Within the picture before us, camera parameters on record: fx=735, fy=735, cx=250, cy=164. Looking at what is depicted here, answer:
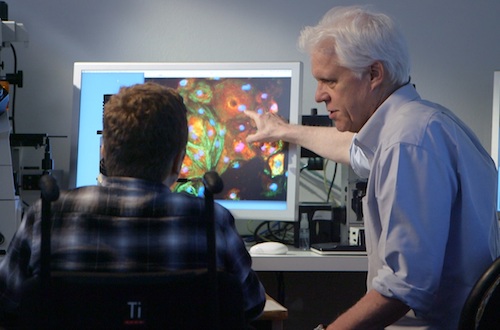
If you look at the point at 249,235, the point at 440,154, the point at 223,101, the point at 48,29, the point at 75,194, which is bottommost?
the point at 249,235

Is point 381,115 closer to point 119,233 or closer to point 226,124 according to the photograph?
point 119,233

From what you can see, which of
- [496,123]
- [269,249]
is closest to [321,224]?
[269,249]

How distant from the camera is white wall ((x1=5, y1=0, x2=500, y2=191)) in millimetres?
2877

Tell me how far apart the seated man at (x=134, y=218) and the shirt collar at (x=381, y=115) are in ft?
1.67

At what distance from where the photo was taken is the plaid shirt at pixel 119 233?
1.20 m

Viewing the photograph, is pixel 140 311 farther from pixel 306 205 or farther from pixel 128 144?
pixel 306 205

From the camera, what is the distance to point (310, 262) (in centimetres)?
226

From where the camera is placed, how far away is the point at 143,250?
1.20 meters

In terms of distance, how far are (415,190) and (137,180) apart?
55 cm

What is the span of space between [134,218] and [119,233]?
34 millimetres

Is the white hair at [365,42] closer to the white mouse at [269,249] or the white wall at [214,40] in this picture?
the white mouse at [269,249]

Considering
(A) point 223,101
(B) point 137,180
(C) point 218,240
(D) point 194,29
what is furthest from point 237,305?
(D) point 194,29

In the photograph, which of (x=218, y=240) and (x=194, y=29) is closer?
(x=218, y=240)

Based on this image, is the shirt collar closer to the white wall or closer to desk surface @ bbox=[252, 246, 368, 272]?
desk surface @ bbox=[252, 246, 368, 272]
